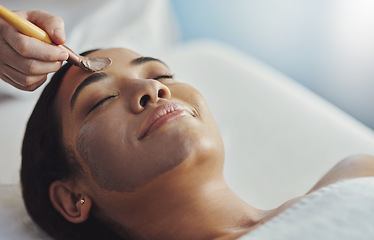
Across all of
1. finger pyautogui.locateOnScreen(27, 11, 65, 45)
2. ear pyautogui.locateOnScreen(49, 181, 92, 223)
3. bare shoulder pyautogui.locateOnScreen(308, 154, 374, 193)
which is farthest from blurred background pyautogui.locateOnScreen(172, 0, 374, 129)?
ear pyautogui.locateOnScreen(49, 181, 92, 223)

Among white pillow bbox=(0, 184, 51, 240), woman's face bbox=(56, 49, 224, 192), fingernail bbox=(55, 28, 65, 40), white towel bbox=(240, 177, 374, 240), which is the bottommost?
white pillow bbox=(0, 184, 51, 240)

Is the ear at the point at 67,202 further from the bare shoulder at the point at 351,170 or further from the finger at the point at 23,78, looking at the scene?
the bare shoulder at the point at 351,170

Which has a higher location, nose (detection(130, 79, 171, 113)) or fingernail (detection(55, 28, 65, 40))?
fingernail (detection(55, 28, 65, 40))

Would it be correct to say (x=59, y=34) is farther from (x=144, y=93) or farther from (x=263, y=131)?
(x=263, y=131)

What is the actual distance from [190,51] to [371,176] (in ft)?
3.13

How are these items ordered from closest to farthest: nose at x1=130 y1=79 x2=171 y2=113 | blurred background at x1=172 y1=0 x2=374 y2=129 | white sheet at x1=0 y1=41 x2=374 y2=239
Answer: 1. nose at x1=130 y1=79 x2=171 y2=113
2. white sheet at x1=0 y1=41 x2=374 y2=239
3. blurred background at x1=172 y1=0 x2=374 y2=129

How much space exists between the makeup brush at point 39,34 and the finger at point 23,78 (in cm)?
8

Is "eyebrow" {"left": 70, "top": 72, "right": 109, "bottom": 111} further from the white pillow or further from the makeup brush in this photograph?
the white pillow

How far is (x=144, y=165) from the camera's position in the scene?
87 centimetres

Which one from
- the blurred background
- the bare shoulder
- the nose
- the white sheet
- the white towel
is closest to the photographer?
the white towel

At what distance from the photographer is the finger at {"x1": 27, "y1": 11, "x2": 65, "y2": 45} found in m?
0.89

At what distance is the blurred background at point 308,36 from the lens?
6.16ft

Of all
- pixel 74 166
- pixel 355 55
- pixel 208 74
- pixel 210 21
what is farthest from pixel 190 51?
pixel 74 166

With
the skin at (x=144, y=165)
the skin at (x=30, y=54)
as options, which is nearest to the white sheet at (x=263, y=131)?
the skin at (x=144, y=165)
